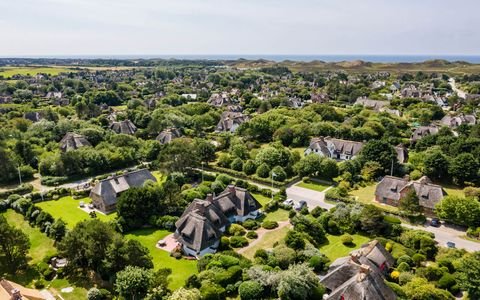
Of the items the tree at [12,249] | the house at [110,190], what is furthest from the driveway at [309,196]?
the tree at [12,249]

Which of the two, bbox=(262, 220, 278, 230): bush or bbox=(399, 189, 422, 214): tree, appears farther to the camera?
bbox=(399, 189, 422, 214): tree

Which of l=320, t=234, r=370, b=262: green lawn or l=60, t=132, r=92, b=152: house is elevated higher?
l=60, t=132, r=92, b=152: house

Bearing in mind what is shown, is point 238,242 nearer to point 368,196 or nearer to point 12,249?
point 12,249

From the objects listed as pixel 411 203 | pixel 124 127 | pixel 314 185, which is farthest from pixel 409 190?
pixel 124 127

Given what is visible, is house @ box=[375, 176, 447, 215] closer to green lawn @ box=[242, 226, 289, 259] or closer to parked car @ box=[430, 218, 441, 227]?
parked car @ box=[430, 218, 441, 227]

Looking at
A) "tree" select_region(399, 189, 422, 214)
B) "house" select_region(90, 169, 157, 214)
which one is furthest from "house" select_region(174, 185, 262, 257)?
"tree" select_region(399, 189, 422, 214)

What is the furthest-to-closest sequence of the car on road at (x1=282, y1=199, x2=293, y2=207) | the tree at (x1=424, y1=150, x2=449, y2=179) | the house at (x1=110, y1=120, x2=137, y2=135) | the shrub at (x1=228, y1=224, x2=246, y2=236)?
the house at (x1=110, y1=120, x2=137, y2=135) → the tree at (x1=424, y1=150, x2=449, y2=179) → the car on road at (x1=282, y1=199, x2=293, y2=207) → the shrub at (x1=228, y1=224, x2=246, y2=236)

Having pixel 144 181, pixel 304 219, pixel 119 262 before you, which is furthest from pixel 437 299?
pixel 144 181
